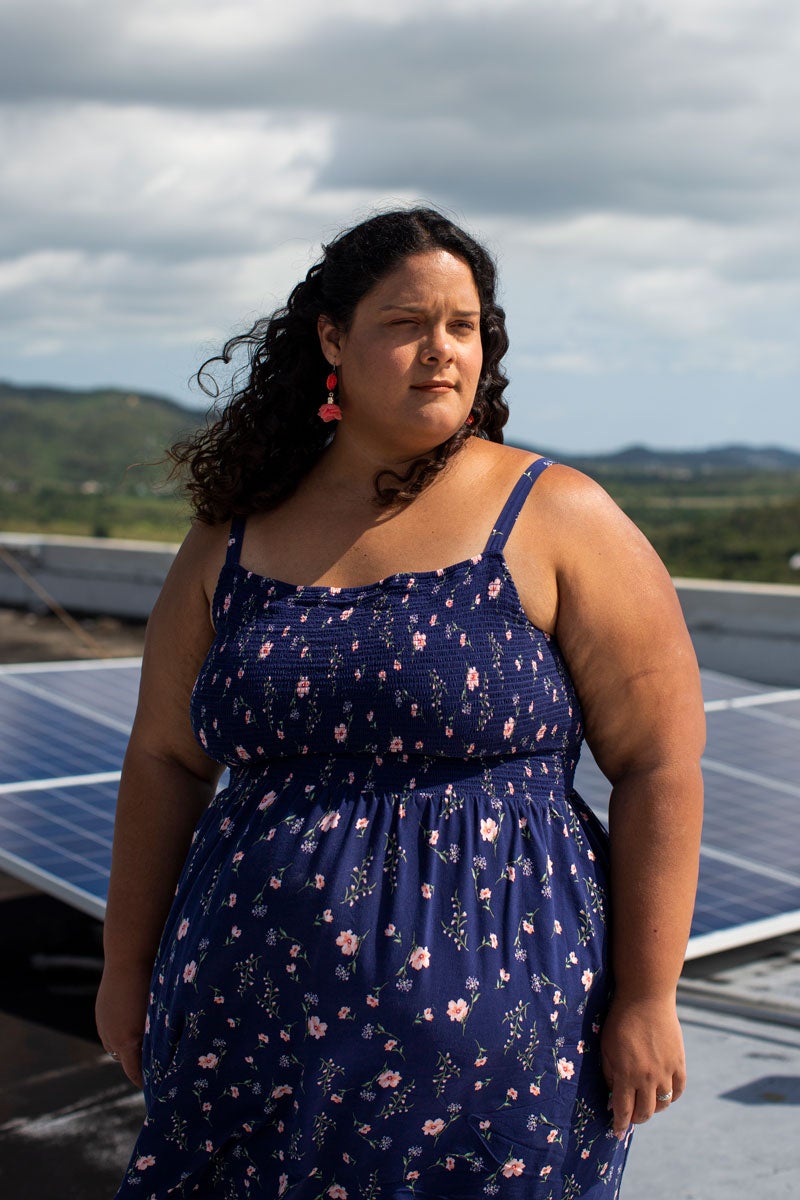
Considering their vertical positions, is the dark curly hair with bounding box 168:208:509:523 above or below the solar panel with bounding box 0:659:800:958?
above

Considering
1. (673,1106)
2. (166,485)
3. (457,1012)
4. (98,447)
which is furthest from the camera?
(98,447)

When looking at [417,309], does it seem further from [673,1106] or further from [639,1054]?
[673,1106]

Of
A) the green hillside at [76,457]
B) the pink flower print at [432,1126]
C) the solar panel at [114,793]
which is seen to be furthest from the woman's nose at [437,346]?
the green hillside at [76,457]

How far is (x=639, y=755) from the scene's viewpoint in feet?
6.88

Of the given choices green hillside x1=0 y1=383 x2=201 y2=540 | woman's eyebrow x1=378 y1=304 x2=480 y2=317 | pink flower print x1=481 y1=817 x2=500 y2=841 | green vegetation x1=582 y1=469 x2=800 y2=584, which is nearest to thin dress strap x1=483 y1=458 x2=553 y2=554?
woman's eyebrow x1=378 y1=304 x2=480 y2=317

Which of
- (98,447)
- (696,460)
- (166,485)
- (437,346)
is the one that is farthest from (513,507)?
(98,447)

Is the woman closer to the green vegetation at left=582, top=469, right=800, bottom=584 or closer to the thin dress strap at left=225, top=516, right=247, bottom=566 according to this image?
the thin dress strap at left=225, top=516, right=247, bottom=566

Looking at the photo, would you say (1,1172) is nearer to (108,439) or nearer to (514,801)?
(514,801)

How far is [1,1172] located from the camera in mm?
3621

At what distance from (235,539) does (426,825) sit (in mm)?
599

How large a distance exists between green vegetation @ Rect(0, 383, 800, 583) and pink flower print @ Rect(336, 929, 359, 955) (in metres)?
0.91

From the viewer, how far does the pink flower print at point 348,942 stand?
200 centimetres

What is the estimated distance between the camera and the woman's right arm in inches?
95.1

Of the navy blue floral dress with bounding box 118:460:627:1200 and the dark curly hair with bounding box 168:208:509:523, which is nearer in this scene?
the navy blue floral dress with bounding box 118:460:627:1200
